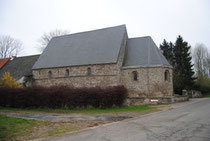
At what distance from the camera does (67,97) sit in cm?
1698

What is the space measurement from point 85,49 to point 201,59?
1337 inches

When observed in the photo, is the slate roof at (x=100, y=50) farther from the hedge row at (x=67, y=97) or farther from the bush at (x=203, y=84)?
the bush at (x=203, y=84)

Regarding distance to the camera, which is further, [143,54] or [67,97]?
[143,54]

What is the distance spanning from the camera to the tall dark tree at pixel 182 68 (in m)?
31.2

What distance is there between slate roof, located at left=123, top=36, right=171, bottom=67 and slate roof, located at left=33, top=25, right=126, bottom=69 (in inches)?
74.4

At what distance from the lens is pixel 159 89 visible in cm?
2072

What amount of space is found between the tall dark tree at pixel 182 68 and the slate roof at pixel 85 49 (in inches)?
530

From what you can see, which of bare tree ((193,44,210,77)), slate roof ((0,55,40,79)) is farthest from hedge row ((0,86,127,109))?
bare tree ((193,44,210,77))

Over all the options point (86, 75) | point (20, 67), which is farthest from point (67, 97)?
point (20, 67)

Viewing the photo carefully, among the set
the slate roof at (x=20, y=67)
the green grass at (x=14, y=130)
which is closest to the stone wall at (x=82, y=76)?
the slate roof at (x=20, y=67)

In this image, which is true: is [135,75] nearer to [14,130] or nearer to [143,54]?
[143,54]

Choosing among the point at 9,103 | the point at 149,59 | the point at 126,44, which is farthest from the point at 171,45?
the point at 9,103

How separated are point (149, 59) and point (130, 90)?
4459 mm

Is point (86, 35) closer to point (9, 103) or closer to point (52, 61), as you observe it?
point (52, 61)
